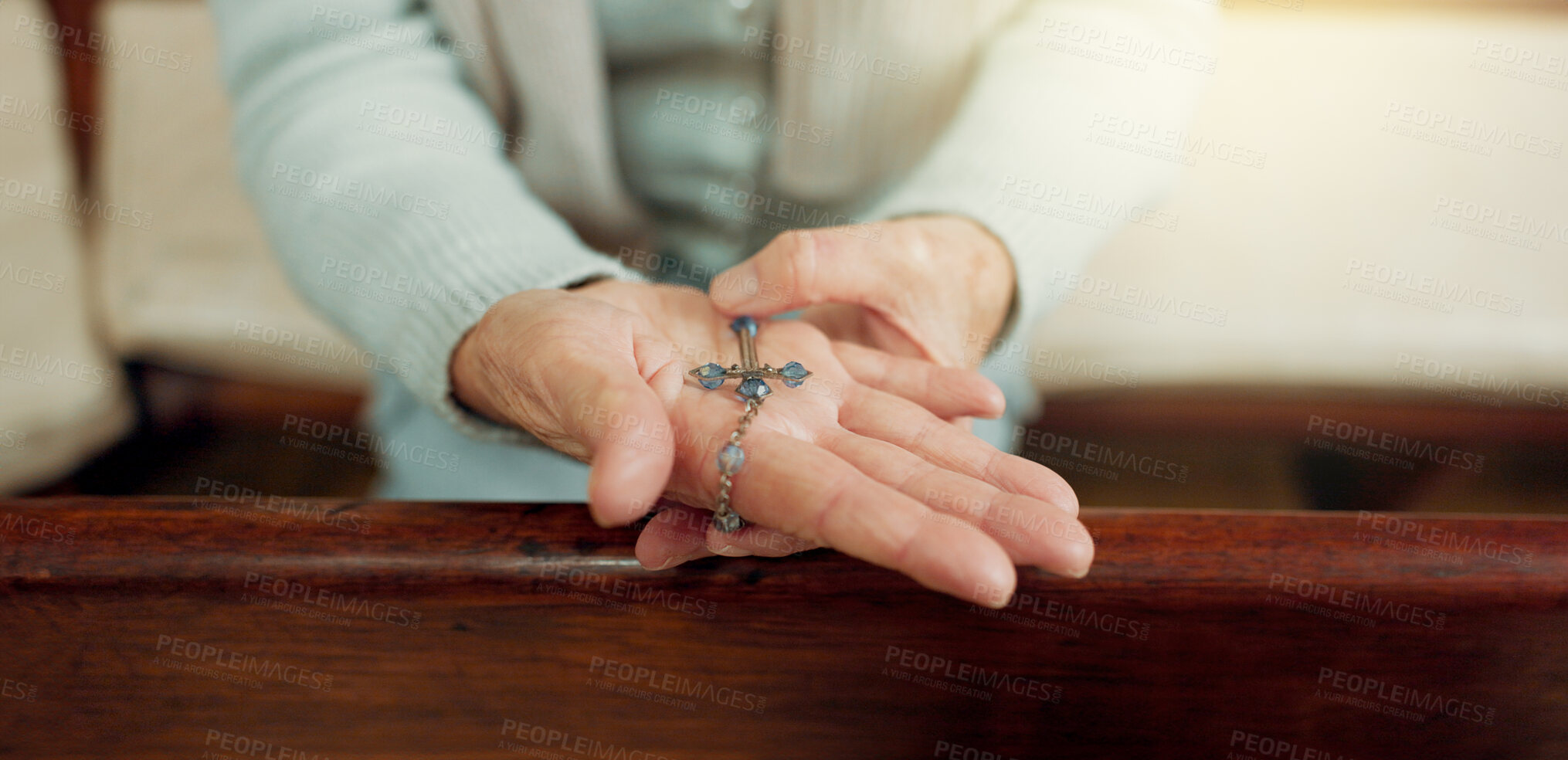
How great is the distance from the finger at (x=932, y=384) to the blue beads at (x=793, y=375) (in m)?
0.07

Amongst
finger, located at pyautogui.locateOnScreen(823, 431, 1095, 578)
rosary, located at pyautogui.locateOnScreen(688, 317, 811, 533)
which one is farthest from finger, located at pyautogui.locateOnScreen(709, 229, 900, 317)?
finger, located at pyautogui.locateOnScreen(823, 431, 1095, 578)

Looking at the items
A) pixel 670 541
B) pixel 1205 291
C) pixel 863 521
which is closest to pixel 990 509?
pixel 863 521

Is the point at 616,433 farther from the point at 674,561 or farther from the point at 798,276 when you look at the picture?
the point at 798,276

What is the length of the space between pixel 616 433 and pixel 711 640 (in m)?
0.15

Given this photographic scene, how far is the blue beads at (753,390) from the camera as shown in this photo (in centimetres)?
63

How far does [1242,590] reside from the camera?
0.50m

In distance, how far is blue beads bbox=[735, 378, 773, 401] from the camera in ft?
2.06

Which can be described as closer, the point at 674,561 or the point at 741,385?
the point at 674,561

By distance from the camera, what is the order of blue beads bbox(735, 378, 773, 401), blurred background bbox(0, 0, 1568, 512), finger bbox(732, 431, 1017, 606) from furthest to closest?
blurred background bbox(0, 0, 1568, 512), blue beads bbox(735, 378, 773, 401), finger bbox(732, 431, 1017, 606)

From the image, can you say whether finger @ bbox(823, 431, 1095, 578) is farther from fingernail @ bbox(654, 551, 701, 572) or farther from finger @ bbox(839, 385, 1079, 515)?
fingernail @ bbox(654, 551, 701, 572)

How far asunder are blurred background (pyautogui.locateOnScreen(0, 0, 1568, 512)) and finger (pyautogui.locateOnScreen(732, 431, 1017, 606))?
42.4 inches

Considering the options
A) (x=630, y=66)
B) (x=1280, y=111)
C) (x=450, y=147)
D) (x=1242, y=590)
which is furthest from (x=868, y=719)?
(x=1280, y=111)

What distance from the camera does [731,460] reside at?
0.51 m

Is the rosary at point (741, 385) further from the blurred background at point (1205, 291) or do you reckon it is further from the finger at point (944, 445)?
the blurred background at point (1205, 291)
